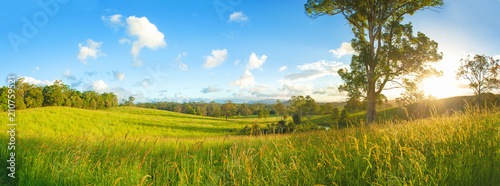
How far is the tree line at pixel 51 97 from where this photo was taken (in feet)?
149

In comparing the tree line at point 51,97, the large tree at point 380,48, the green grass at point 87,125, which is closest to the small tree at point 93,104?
the tree line at point 51,97

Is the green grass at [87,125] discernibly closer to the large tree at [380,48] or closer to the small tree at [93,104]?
the large tree at [380,48]

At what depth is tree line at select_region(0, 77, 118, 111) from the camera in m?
45.5

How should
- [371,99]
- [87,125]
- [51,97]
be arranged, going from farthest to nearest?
[51,97] → [87,125] → [371,99]

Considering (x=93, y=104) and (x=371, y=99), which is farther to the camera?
(x=93, y=104)

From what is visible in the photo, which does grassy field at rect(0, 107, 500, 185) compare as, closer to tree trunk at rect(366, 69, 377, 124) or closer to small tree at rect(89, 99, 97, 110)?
tree trunk at rect(366, 69, 377, 124)

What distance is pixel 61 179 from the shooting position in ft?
11.5

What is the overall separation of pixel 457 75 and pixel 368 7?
42.2 metres

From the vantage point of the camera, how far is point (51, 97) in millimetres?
65062

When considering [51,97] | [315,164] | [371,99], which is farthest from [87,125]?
[315,164]

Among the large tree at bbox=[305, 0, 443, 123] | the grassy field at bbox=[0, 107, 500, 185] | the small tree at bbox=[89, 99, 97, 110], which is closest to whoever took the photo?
the grassy field at bbox=[0, 107, 500, 185]

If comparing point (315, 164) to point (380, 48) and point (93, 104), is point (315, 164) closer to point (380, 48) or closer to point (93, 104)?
point (380, 48)

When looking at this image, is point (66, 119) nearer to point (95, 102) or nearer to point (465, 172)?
point (465, 172)

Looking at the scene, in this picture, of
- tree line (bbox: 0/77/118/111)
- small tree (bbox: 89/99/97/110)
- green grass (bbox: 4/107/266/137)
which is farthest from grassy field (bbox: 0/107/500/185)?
small tree (bbox: 89/99/97/110)
